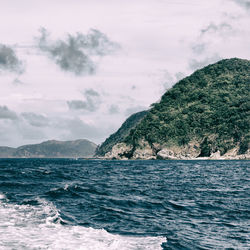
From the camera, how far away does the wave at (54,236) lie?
12984mm

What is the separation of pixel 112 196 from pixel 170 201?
527 centimetres

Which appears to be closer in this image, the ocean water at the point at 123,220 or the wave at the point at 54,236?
the wave at the point at 54,236

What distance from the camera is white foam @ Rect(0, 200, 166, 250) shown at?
13.0m

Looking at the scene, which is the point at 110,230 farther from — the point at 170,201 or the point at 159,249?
the point at 170,201

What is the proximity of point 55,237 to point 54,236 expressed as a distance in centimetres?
19

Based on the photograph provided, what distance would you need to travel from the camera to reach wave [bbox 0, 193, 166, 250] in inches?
511

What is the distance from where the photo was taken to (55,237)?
46.5ft

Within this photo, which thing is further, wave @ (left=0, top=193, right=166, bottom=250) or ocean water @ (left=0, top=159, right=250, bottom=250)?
ocean water @ (left=0, top=159, right=250, bottom=250)

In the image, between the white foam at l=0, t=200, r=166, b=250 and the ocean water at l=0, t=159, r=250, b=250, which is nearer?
the white foam at l=0, t=200, r=166, b=250

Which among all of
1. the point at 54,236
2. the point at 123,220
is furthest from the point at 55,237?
the point at 123,220

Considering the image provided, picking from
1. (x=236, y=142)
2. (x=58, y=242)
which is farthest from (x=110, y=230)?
(x=236, y=142)

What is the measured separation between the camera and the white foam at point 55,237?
511 inches

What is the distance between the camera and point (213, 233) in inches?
618

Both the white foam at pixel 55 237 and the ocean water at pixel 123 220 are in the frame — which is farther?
the ocean water at pixel 123 220
